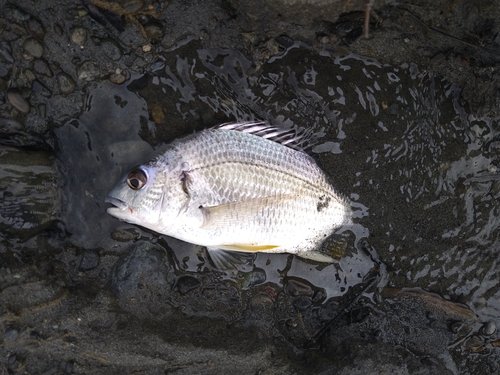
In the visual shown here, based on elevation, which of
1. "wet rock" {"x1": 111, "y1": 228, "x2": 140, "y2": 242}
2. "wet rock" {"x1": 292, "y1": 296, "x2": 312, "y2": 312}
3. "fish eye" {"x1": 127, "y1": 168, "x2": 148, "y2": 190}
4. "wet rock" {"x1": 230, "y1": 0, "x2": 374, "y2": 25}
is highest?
"wet rock" {"x1": 230, "y1": 0, "x2": 374, "y2": 25}

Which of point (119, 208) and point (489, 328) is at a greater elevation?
point (119, 208)

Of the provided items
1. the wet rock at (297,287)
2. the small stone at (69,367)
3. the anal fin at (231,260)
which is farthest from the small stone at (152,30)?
the small stone at (69,367)

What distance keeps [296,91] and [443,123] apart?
1.48 meters

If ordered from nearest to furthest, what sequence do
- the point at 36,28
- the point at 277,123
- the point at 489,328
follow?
the point at 36,28 → the point at 277,123 → the point at 489,328

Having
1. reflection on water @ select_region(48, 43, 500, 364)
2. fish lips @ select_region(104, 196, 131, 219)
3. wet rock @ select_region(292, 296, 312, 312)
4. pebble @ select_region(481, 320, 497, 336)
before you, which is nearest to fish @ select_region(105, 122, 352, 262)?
fish lips @ select_region(104, 196, 131, 219)

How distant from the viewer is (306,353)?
3701 mm

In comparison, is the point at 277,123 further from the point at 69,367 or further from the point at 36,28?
the point at 69,367

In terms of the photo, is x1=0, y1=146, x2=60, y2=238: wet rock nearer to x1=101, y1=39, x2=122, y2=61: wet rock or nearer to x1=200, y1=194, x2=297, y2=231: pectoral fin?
x1=101, y1=39, x2=122, y2=61: wet rock

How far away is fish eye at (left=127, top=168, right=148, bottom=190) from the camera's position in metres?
3.08

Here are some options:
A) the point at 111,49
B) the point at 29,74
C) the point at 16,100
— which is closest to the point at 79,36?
the point at 111,49

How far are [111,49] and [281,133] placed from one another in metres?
1.69

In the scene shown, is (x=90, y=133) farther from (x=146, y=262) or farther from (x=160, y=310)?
(x=160, y=310)

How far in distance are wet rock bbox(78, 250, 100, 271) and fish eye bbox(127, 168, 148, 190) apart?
91 cm

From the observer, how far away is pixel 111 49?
3340 mm
